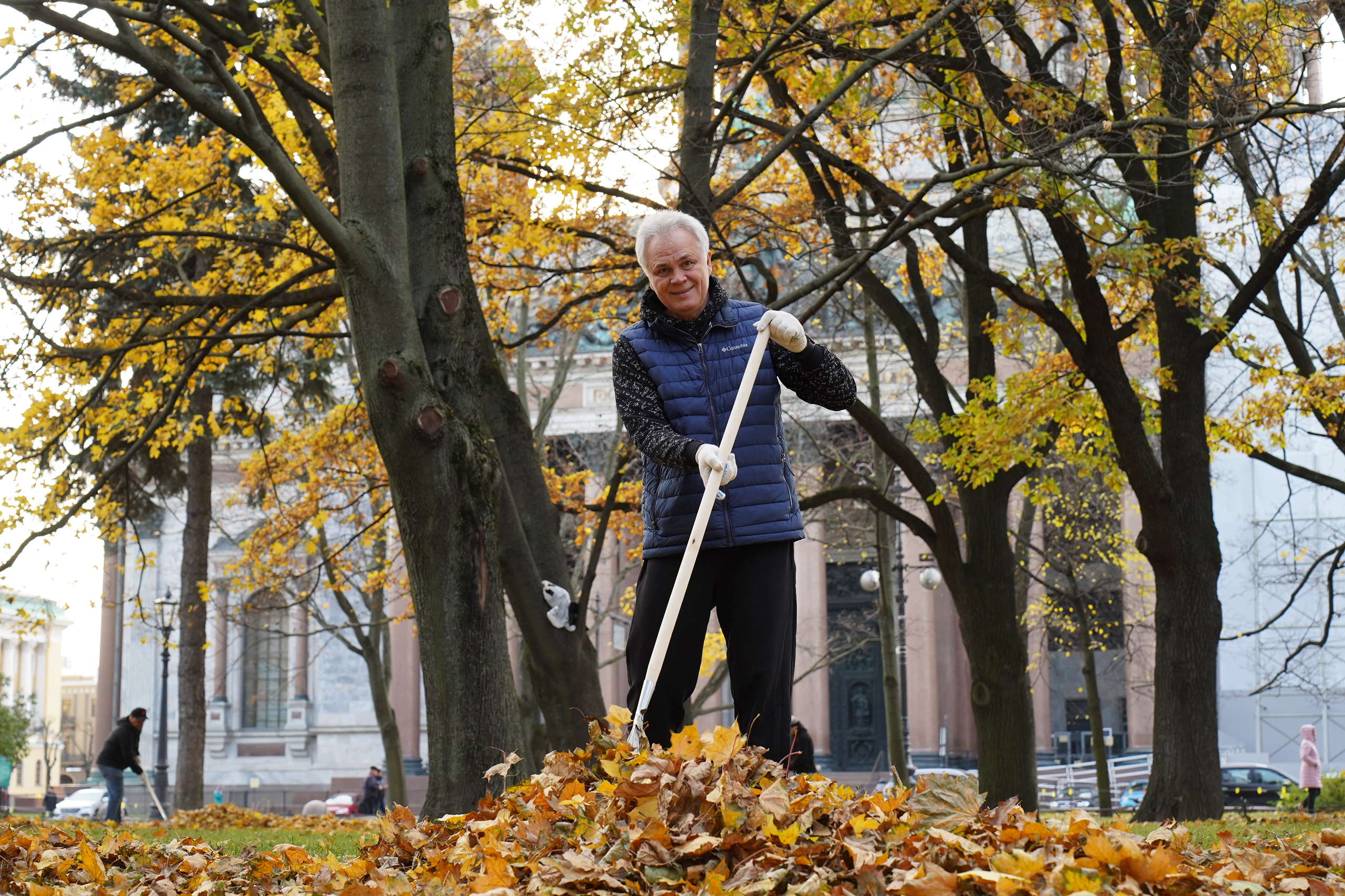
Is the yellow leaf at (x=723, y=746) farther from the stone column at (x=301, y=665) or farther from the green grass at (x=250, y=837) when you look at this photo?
the stone column at (x=301, y=665)

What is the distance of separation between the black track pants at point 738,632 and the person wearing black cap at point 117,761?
13.0 meters

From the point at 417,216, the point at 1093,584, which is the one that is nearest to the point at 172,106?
the point at 417,216

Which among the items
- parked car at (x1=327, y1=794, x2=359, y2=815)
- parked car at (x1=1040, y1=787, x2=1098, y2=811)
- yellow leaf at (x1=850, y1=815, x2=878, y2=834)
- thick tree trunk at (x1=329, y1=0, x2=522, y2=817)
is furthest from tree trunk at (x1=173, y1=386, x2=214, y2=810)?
yellow leaf at (x1=850, y1=815, x2=878, y2=834)

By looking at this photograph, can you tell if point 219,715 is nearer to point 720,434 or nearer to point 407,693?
point 407,693

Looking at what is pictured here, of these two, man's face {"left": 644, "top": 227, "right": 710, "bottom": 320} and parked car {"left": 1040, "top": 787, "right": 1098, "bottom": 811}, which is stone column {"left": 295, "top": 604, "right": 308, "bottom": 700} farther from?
man's face {"left": 644, "top": 227, "right": 710, "bottom": 320}

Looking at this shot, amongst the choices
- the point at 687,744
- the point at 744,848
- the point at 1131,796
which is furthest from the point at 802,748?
the point at 1131,796

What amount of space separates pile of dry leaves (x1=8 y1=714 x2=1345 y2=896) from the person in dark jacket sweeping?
16.2 inches

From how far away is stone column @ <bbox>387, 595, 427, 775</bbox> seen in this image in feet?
110

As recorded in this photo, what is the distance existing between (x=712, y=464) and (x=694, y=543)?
0.88 ft

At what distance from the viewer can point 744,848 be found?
3189 mm

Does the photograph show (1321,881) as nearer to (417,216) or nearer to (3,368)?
(417,216)

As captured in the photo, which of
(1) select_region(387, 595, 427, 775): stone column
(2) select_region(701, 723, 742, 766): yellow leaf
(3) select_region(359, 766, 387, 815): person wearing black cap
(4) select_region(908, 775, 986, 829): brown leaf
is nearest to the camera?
(4) select_region(908, 775, 986, 829): brown leaf

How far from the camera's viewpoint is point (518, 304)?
64.7 feet

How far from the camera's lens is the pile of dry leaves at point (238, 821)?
13391 millimetres
